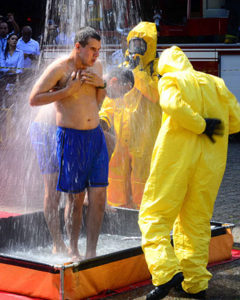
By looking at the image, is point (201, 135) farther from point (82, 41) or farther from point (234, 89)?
point (234, 89)

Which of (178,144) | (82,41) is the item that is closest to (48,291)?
(178,144)

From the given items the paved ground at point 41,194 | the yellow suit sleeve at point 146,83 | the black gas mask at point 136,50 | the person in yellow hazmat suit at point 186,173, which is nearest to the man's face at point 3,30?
the paved ground at point 41,194

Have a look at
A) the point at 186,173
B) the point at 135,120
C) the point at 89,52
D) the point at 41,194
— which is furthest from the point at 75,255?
the point at 41,194

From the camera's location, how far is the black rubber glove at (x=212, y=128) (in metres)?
4.10

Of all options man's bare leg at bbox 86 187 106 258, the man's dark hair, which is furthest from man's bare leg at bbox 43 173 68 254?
the man's dark hair

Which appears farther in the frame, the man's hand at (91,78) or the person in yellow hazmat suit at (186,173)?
the man's hand at (91,78)

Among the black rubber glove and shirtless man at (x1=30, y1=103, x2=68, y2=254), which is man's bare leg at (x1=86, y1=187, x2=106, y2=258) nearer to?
shirtless man at (x1=30, y1=103, x2=68, y2=254)

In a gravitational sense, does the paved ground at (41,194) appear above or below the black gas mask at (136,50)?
below

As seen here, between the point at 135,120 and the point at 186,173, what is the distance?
2.34m

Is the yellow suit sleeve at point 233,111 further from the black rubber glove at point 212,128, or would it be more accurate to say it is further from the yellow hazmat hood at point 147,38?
the yellow hazmat hood at point 147,38

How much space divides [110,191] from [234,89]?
767 centimetres

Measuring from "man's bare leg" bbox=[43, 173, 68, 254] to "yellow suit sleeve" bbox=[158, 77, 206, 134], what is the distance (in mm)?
1109

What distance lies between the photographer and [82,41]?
4383 millimetres

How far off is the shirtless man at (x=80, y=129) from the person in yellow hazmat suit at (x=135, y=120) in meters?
1.56
